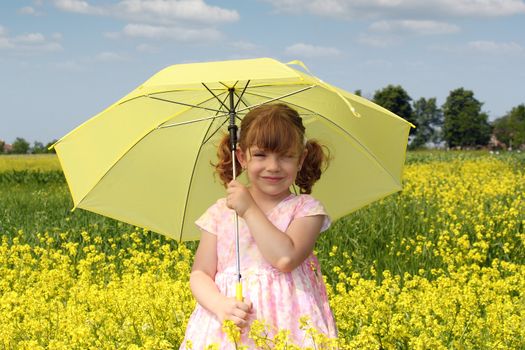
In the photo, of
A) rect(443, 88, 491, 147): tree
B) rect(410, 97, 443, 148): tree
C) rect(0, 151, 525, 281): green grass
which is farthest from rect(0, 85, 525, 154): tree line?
rect(0, 151, 525, 281): green grass

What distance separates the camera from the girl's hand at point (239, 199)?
3.47 meters

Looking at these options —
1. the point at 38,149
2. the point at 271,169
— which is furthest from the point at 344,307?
the point at 38,149

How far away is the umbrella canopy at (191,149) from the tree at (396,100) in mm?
102761

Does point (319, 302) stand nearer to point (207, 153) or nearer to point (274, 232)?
point (274, 232)

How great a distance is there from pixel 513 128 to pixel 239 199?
113m

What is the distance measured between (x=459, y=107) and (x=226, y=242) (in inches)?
4648

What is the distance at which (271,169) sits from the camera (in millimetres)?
3492

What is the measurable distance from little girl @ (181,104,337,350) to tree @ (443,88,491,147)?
110608 mm

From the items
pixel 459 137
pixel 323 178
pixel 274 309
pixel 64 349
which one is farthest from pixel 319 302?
pixel 459 137

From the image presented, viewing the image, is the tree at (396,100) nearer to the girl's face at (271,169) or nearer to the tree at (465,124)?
the tree at (465,124)

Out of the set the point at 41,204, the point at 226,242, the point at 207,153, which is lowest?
the point at 41,204

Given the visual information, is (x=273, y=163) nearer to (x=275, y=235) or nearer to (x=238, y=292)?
(x=275, y=235)

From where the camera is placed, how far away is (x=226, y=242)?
368 centimetres

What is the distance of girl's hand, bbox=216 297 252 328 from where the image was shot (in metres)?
3.37
